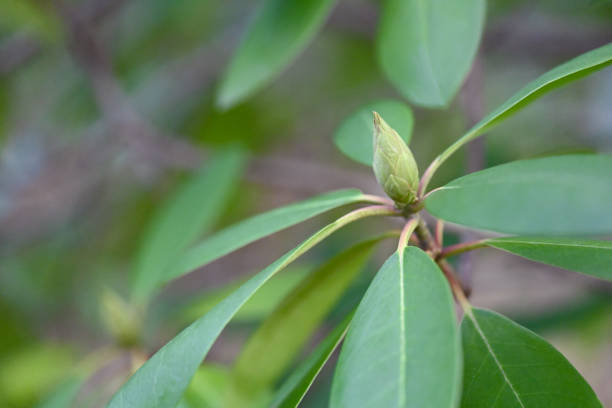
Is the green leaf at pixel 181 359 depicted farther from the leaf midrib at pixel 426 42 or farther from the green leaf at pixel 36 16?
the green leaf at pixel 36 16

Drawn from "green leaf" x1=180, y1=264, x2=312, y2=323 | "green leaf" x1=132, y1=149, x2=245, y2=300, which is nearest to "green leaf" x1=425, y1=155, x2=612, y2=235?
"green leaf" x1=180, y1=264, x2=312, y2=323

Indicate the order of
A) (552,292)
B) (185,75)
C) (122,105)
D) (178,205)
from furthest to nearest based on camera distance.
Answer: (552,292), (185,75), (122,105), (178,205)

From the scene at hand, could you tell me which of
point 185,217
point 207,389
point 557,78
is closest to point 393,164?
point 557,78

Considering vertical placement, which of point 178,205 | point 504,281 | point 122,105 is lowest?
point 504,281

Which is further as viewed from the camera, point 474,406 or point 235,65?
point 235,65

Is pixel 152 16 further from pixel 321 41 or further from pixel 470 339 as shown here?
pixel 470 339

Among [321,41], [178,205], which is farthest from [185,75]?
[178,205]

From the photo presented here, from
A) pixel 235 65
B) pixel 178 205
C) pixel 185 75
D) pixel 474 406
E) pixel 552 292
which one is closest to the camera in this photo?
pixel 474 406
